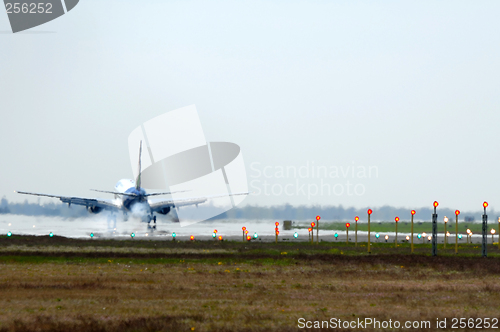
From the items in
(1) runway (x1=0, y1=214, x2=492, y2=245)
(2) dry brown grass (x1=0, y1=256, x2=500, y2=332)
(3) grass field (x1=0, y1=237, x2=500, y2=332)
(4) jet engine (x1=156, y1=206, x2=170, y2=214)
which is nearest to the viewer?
(2) dry brown grass (x1=0, y1=256, x2=500, y2=332)

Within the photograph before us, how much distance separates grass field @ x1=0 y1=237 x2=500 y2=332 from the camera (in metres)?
17.4

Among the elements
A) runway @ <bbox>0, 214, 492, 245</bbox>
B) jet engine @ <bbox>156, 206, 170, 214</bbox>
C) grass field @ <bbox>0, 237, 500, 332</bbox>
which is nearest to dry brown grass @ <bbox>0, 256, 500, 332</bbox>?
grass field @ <bbox>0, 237, 500, 332</bbox>

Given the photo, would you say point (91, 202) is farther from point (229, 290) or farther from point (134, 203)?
point (229, 290)

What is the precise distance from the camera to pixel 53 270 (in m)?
32.0

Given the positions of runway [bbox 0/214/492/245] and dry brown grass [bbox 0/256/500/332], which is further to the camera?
runway [bbox 0/214/492/245]

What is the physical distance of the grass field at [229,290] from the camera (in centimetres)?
1742

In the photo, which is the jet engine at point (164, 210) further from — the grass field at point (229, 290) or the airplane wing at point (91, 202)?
the grass field at point (229, 290)

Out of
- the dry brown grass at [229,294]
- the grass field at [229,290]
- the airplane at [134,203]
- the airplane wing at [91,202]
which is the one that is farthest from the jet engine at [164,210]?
the dry brown grass at [229,294]

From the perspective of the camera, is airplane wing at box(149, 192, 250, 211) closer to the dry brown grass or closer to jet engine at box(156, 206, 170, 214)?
jet engine at box(156, 206, 170, 214)

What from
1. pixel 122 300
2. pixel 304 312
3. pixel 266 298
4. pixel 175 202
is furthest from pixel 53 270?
pixel 175 202

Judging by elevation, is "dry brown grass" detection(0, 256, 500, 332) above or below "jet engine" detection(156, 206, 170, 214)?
below

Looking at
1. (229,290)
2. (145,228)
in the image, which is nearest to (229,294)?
(229,290)

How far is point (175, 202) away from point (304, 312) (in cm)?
7352

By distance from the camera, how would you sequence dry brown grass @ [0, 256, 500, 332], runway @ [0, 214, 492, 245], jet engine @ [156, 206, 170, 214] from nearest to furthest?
dry brown grass @ [0, 256, 500, 332]
runway @ [0, 214, 492, 245]
jet engine @ [156, 206, 170, 214]
